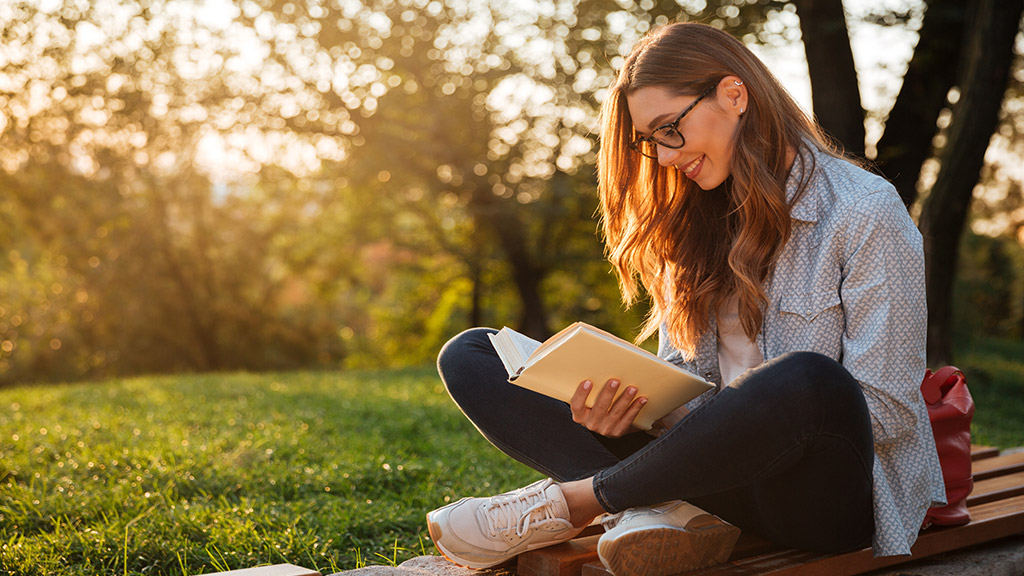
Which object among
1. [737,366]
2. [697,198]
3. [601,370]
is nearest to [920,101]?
[697,198]

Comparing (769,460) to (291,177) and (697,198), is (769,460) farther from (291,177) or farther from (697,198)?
(291,177)

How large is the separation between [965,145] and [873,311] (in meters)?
Answer: 4.30

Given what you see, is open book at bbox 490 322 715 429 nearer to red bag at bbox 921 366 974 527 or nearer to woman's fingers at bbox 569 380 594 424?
woman's fingers at bbox 569 380 594 424

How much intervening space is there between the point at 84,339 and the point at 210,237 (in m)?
2.00

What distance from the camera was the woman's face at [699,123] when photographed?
207 centimetres

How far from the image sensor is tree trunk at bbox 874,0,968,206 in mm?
6105

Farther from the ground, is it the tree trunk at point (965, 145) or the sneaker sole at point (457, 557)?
the tree trunk at point (965, 145)

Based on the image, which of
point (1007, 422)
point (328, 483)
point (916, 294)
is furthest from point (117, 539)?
point (1007, 422)

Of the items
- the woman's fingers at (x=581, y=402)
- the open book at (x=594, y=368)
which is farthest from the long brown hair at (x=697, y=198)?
the woman's fingers at (x=581, y=402)

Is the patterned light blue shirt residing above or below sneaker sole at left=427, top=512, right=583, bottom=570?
above

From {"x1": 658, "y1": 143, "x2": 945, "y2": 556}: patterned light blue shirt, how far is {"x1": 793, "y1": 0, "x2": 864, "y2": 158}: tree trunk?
3472 millimetres

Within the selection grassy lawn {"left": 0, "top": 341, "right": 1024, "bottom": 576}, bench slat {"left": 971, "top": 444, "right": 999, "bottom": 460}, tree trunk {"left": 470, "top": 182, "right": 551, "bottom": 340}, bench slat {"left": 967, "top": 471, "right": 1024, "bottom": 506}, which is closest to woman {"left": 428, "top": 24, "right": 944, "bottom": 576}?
bench slat {"left": 967, "top": 471, "right": 1024, "bottom": 506}

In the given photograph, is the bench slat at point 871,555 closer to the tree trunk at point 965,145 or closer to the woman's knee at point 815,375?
the woman's knee at point 815,375

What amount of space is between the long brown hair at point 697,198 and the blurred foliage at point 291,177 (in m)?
3.77
